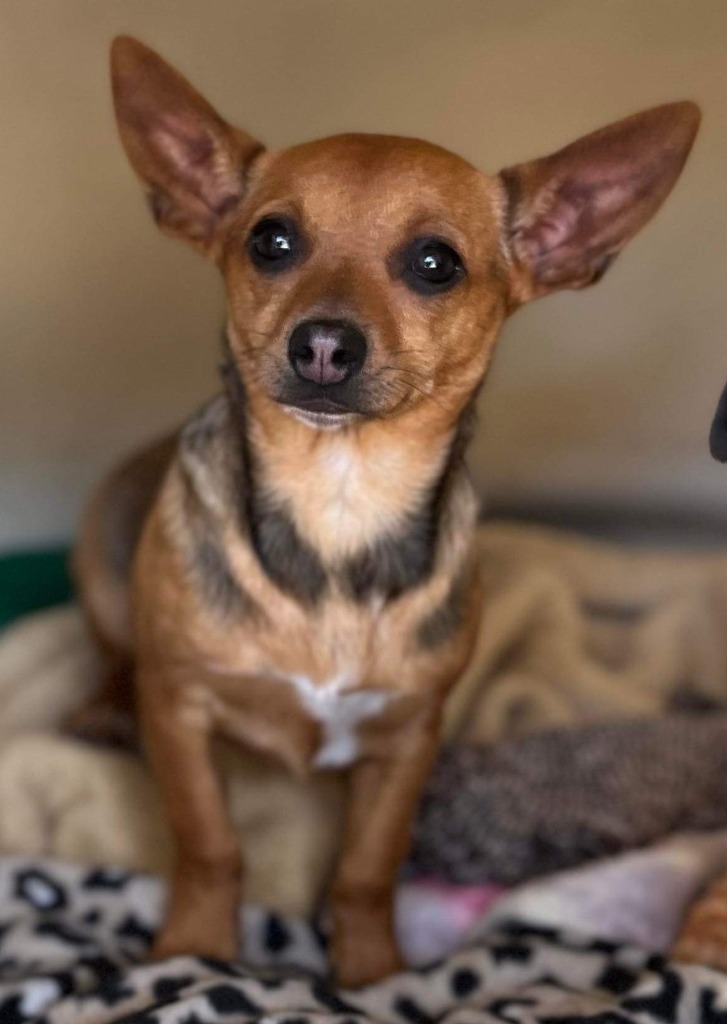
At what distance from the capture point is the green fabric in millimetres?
2965

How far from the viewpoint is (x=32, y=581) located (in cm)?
301

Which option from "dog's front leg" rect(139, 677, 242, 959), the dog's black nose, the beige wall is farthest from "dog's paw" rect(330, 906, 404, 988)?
the beige wall

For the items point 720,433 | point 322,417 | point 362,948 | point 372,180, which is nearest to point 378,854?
point 362,948

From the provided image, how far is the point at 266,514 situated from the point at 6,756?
814mm

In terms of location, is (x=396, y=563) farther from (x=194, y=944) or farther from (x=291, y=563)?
(x=194, y=944)

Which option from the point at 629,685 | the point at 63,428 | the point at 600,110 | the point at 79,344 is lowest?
the point at 629,685

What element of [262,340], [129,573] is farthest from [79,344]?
[262,340]

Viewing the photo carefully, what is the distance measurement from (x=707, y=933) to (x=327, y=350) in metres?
1.13

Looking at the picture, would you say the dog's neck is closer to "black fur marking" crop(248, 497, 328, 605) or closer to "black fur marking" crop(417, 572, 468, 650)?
"black fur marking" crop(248, 497, 328, 605)

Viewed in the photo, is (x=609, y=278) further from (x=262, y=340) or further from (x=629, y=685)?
(x=262, y=340)

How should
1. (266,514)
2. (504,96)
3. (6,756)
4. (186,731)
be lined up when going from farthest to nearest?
(504,96)
(6,756)
(186,731)
(266,514)

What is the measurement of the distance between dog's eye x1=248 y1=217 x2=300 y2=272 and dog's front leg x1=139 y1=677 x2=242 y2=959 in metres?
0.71

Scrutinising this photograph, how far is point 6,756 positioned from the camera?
2.46 metres

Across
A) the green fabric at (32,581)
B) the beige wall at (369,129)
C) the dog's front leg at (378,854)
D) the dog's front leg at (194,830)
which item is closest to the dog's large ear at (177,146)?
the beige wall at (369,129)
